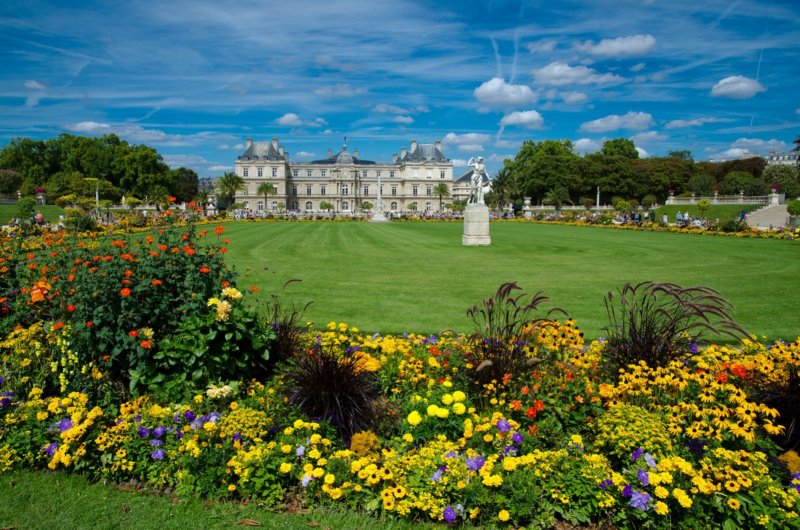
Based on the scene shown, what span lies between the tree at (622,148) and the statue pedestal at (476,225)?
242ft

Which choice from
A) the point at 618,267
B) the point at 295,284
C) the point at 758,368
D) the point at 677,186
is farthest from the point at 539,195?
the point at 758,368

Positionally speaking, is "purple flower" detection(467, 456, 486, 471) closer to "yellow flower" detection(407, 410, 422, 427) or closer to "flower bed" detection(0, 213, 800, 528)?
"flower bed" detection(0, 213, 800, 528)

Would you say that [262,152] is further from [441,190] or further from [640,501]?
[640,501]

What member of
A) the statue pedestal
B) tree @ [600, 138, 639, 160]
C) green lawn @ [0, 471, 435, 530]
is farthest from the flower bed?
tree @ [600, 138, 639, 160]

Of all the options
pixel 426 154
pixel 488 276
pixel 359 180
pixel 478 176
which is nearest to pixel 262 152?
pixel 359 180

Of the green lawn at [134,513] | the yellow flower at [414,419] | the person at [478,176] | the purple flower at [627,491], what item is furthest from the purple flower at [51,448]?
the person at [478,176]

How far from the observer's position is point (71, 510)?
3.16 m

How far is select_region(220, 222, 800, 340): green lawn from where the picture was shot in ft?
25.7

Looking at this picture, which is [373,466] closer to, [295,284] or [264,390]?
[264,390]

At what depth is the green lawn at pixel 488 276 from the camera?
7840 mm

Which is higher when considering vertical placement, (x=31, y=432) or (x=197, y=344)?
(x=197, y=344)

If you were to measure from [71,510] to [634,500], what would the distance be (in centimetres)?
345

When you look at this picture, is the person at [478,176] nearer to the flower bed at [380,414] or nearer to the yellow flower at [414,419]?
the flower bed at [380,414]

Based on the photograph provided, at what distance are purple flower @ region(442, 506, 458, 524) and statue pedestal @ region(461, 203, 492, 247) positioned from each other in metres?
17.5
